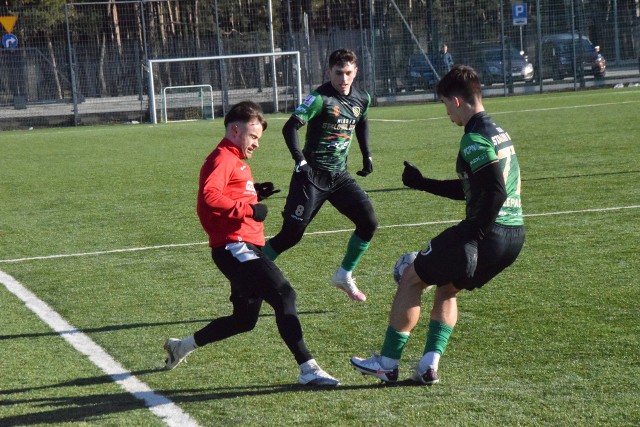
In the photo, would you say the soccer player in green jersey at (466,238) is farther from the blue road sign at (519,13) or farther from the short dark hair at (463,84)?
the blue road sign at (519,13)

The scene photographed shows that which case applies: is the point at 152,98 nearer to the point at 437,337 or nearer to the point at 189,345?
the point at 189,345

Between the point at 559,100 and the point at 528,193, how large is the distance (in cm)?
1872

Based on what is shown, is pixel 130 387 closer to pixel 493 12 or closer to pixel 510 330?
pixel 510 330

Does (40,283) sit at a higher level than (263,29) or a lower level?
lower

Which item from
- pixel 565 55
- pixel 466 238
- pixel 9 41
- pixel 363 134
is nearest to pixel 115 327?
pixel 363 134

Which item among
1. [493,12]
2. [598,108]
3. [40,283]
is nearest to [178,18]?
[493,12]

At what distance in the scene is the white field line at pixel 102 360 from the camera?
208 inches

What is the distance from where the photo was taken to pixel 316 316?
740 cm

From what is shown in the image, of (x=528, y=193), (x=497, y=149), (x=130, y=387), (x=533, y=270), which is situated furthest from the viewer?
(x=528, y=193)

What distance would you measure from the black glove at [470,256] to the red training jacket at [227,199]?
1.25 metres

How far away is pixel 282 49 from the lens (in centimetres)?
3672

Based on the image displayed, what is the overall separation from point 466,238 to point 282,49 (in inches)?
1262

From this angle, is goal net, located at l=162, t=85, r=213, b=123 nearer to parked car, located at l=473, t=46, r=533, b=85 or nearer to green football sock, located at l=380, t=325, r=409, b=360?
parked car, located at l=473, t=46, r=533, b=85

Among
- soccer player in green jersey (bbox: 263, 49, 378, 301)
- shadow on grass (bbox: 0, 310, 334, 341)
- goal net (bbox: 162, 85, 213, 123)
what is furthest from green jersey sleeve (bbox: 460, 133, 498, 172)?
goal net (bbox: 162, 85, 213, 123)
